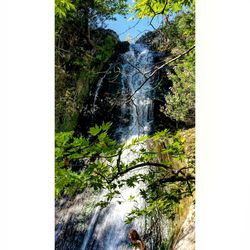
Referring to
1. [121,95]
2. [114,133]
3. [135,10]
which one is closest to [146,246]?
[114,133]

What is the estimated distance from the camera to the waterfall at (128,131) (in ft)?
8.30

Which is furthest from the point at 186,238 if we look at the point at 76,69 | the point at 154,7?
the point at 154,7

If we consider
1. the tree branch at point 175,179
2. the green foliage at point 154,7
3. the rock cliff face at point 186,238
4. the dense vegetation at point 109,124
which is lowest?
the rock cliff face at point 186,238

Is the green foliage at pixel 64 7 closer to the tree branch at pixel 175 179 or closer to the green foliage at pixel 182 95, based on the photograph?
the green foliage at pixel 182 95

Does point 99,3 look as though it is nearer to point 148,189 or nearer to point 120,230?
point 148,189

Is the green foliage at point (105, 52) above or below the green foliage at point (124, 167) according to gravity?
above

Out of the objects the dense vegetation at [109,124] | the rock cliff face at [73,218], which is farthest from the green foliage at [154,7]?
the rock cliff face at [73,218]

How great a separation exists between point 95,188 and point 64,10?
3.06 ft

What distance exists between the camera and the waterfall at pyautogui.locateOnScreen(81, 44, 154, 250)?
2.53 metres

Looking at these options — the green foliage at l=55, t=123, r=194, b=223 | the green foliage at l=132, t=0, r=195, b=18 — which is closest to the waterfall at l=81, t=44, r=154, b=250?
the green foliage at l=55, t=123, r=194, b=223

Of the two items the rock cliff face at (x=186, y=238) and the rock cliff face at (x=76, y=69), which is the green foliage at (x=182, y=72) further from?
the rock cliff face at (x=186, y=238)

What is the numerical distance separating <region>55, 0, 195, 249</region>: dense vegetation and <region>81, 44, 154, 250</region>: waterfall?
36 millimetres

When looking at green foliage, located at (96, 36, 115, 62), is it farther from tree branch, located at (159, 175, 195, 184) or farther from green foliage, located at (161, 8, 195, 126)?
tree branch, located at (159, 175, 195, 184)

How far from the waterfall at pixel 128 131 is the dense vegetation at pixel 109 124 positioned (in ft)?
0.12
